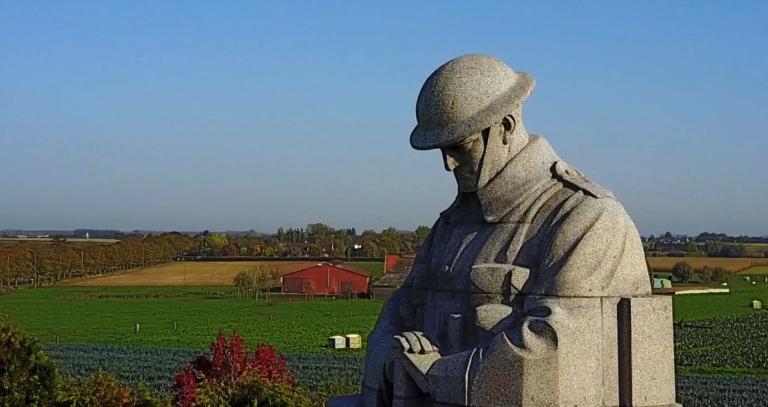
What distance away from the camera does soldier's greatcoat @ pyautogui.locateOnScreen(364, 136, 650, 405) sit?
17.1ft

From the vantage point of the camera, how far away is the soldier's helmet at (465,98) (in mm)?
5348

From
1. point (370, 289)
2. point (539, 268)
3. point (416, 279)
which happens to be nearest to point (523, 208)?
point (539, 268)

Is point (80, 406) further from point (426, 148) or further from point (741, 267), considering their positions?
point (741, 267)

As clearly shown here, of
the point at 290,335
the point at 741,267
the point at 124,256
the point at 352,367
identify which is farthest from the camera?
the point at 124,256

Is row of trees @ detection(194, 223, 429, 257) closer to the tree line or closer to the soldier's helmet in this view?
the tree line

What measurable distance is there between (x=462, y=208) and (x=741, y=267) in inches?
4037

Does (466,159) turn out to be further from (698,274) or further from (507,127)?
(698,274)

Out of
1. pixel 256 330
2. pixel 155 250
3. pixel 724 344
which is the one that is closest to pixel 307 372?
pixel 256 330

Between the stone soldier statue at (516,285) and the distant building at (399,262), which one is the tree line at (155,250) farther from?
the stone soldier statue at (516,285)

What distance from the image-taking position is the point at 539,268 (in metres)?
5.30

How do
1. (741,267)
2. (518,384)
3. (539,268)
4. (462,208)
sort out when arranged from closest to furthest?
(518,384) < (539,268) < (462,208) < (741,267)

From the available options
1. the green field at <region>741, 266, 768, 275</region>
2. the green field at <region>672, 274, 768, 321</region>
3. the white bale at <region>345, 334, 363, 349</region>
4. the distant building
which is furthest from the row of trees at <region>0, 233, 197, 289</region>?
the green field at <region>741, 266, 768, 275</region>

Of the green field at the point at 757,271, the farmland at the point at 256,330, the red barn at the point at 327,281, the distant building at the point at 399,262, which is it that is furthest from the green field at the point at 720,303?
the red barn at the point at 327,281

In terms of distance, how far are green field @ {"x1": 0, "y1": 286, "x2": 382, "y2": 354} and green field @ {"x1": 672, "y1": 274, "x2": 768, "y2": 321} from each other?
2012 centimetres
